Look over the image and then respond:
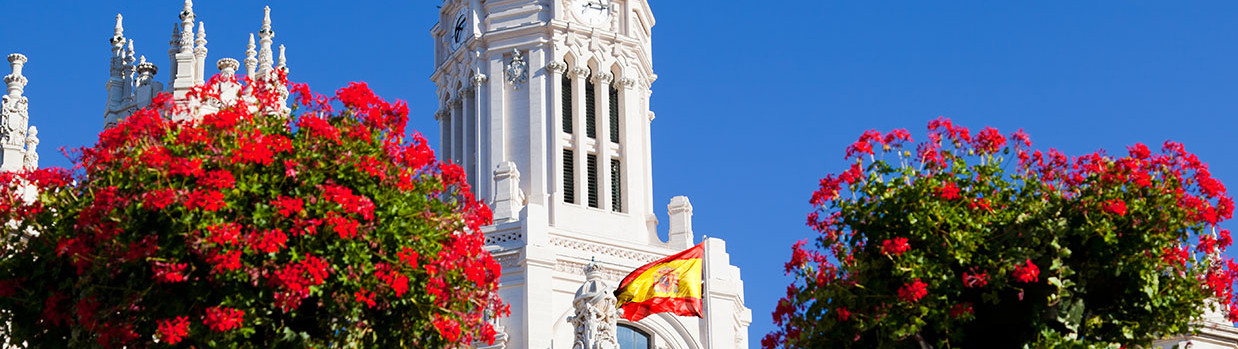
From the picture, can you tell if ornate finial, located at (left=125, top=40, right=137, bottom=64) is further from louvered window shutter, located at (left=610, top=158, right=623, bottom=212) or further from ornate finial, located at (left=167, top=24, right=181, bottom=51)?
louvered window shutter, located at (left=610, top=158, right=623, bottom=212)

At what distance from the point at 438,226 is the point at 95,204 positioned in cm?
400

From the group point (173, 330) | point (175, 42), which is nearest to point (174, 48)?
point (175, 42)

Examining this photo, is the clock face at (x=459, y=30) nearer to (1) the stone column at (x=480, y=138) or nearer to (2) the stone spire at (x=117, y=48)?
(1) the stone column at (x=480, y=138)

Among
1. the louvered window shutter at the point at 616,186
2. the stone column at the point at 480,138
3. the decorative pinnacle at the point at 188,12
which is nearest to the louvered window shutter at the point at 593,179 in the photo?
the louvered window shutter at the point at 616,186

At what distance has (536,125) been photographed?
56.2 meters

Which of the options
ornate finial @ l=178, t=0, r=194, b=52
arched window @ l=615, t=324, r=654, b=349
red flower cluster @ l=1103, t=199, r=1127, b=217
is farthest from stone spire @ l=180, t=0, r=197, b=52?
arched window @ l=615, t=324, r=654, b=349

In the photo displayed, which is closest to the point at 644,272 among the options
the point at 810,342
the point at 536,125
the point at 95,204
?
the point at 536,125

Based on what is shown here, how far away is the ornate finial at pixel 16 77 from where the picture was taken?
111 feet

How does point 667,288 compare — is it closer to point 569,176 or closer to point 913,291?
point 569,176

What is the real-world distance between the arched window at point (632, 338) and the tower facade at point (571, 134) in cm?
4

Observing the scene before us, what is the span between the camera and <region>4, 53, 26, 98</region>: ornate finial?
1326 inches

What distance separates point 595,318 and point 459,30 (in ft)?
91.9

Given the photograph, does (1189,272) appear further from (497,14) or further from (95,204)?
(497,14)

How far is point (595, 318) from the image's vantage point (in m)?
34.3
